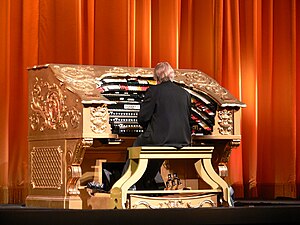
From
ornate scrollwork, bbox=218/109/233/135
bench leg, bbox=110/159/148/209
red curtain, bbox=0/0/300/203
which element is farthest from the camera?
red curtain, bbox=0/0/300/203

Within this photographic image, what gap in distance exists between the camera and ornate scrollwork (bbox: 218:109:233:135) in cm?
818

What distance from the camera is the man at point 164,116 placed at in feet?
24.1

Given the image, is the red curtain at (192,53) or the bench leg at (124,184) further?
the red curtain at (192,53)

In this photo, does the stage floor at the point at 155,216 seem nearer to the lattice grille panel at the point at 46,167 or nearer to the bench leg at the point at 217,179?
the bench leg at the point at 217,179

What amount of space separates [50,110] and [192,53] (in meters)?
2.75

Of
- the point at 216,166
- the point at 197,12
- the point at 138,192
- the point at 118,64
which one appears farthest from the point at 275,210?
the point at 197,12

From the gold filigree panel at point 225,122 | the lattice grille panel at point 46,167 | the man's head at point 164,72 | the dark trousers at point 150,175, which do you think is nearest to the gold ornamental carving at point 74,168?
the lattice grille panel at point 46,167

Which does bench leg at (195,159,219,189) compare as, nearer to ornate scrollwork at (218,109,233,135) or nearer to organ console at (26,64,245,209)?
organ console at (26,64,245,209)

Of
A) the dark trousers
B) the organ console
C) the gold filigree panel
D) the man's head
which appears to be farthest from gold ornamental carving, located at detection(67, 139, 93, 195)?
the gold filigree panel

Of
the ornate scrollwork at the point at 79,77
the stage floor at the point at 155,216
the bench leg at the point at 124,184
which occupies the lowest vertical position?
the stage floor at the point at 155,216

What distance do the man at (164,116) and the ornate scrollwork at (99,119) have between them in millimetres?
293

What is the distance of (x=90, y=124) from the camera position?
24.3 ft

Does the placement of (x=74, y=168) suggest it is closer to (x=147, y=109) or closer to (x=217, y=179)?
(x=147, y=109)

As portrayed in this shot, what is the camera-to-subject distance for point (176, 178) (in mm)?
7934
